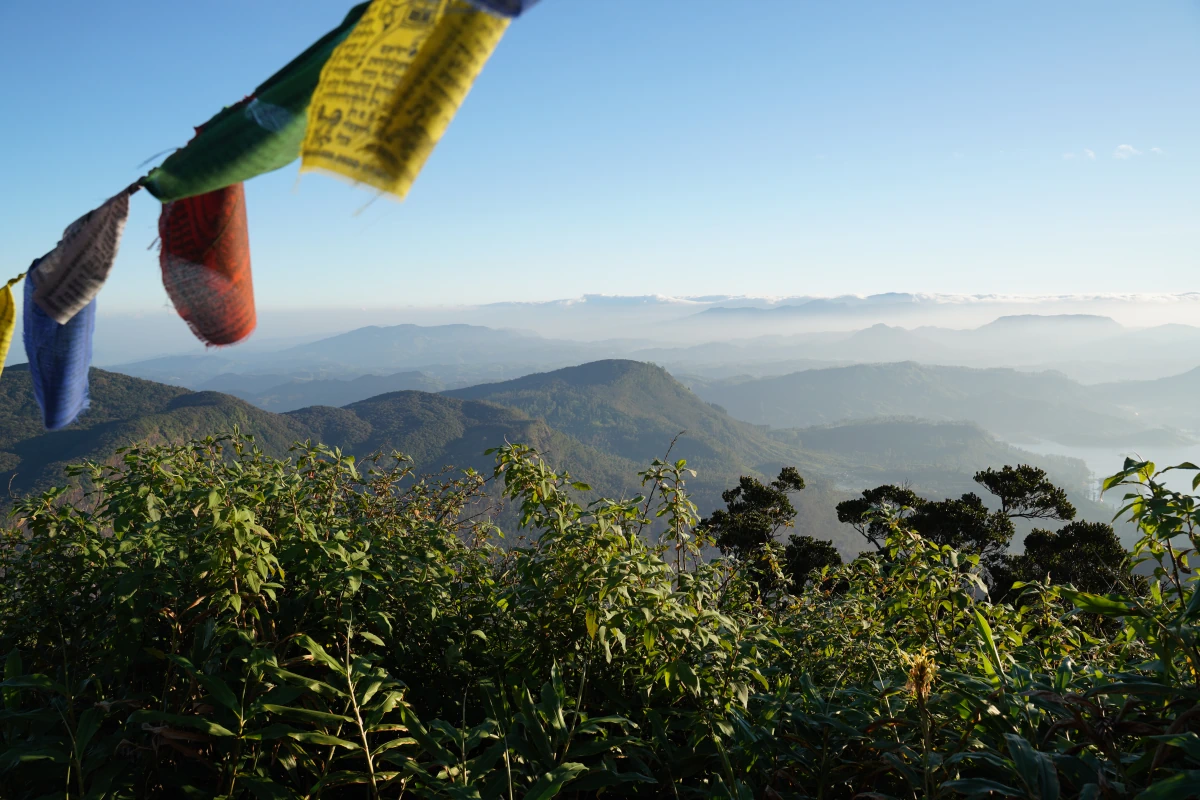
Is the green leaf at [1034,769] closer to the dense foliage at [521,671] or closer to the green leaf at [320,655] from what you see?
the dense foliage at [521,671]

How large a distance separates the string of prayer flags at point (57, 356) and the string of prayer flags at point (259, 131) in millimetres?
765

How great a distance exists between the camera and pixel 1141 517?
6.03 feet

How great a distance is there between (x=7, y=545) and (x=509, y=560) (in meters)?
3.12

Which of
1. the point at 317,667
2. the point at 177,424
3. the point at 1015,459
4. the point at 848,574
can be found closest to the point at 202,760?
the point at 317,667

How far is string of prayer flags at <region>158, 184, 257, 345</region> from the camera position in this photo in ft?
5.42

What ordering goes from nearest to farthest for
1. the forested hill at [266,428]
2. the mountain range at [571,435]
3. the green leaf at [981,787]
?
the green leaf at [981,787] → the forested hill at [266,428] → the mountain range at [571,435]

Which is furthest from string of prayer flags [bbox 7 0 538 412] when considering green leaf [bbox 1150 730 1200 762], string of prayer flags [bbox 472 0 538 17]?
green leaf [bbox 1150 730 1200 762]

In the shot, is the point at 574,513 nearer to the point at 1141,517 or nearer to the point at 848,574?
the point at 1141,517

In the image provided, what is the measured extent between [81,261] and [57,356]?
0.48m

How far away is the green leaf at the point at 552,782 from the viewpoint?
4.73ft

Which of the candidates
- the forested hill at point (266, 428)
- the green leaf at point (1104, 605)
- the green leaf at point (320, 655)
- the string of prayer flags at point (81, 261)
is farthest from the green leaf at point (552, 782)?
the forested hill at point (266, 428)

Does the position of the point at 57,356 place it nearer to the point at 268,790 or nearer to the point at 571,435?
the point at 268,790

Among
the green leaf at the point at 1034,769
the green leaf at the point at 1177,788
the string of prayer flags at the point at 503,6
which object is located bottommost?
the green leaf at the point at 1034,769

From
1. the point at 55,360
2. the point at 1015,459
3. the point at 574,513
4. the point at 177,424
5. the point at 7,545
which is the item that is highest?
the point at 55,360
